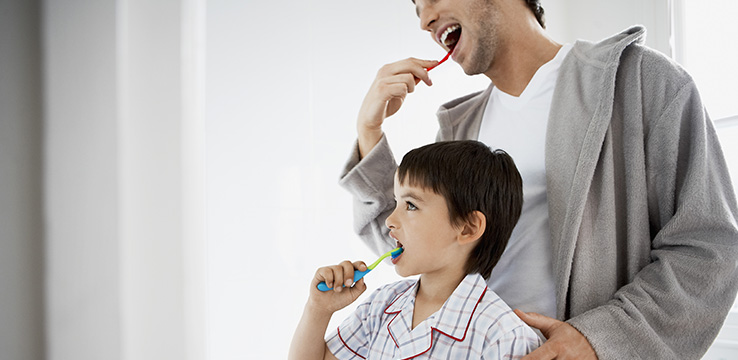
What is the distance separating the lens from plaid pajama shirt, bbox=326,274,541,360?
77cm

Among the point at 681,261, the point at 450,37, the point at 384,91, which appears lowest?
the point at 681,261

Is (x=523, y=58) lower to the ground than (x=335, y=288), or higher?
higher

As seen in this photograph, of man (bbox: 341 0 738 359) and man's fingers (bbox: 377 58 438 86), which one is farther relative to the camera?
man's fingers (bbox: 377 58 438 86)

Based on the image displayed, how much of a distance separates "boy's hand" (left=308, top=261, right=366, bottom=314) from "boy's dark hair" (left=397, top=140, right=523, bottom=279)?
174 millimetres

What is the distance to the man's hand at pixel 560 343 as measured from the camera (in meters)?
0.75

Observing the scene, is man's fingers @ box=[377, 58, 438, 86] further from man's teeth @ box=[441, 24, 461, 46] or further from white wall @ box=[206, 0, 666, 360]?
white wall @ box=[206, 0, 666, 360]

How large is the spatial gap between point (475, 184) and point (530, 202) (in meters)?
0.17

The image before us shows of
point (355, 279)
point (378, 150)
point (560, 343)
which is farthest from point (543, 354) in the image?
point (378, 150)

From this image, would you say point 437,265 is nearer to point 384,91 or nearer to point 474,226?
point 474,226

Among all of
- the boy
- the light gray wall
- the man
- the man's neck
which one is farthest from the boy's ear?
the light gray wall

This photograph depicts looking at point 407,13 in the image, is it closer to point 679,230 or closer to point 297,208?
point 297,208

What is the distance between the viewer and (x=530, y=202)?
1.00 metres

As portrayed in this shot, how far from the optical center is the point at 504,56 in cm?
112

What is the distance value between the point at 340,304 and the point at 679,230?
1.80 feet
